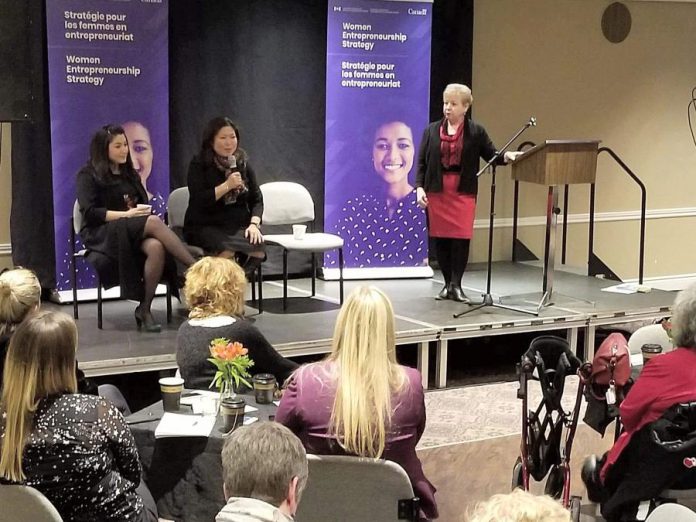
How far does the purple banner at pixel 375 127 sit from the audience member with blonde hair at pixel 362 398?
398cm

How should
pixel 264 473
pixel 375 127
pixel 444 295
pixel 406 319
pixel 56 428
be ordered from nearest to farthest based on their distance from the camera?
pixel 264 473 → pixel 56 428 → pixel 406 319 → pixel 444 295 → pixel 375 127

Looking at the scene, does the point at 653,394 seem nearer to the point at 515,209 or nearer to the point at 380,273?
the point at 380,273

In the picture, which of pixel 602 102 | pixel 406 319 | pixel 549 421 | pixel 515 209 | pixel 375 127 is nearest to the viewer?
pixel 549 421

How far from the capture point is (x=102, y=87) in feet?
19.4

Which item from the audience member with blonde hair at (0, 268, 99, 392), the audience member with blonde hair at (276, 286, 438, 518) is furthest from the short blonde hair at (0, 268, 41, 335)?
the audience member with blonde hair at (276, 286, 438, 518)

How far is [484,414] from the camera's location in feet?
17.1

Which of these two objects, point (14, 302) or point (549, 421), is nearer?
Answer: point (14, 302)

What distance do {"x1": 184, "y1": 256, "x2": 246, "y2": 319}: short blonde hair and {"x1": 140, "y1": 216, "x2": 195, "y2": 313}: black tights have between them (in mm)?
1579

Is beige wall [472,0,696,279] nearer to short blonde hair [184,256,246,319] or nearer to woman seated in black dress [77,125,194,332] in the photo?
woman seated in black dress [77,125,194,332]

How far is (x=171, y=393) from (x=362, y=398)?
2.72 ft

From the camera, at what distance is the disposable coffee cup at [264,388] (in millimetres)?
3408

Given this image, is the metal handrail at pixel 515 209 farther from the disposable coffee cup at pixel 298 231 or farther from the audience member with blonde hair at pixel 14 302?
the audience member with blonde hair at pixel 14 302

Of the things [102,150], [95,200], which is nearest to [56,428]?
[95,200]

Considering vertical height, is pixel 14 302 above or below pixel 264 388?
above
